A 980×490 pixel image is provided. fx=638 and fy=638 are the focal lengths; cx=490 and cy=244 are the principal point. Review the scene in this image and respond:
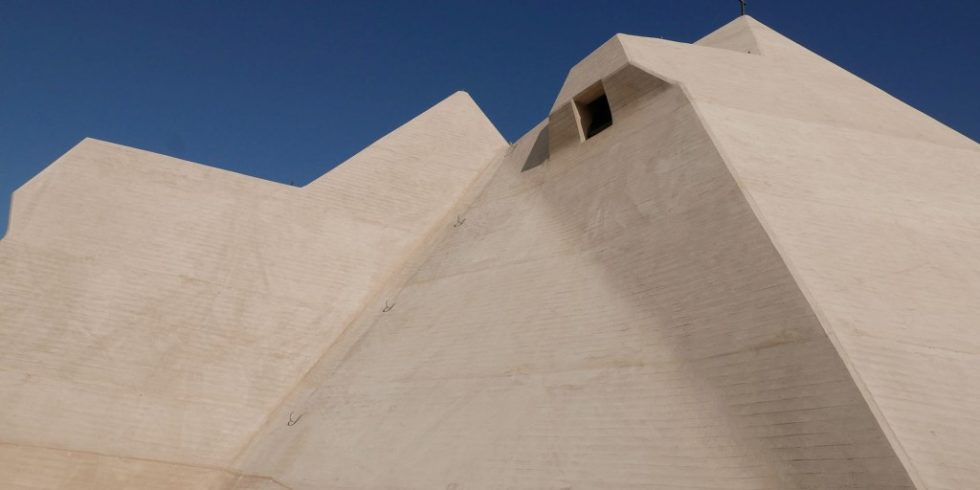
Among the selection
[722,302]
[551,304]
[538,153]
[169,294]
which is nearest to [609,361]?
[722,302]

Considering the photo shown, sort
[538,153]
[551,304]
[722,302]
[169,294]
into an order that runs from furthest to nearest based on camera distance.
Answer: [538,153], [169,294], [551,304], [722,302]

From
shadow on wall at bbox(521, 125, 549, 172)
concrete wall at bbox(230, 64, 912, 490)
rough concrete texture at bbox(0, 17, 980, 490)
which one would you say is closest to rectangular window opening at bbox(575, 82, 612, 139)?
rough concrete texture at bbox(0, 17, 980, 490)

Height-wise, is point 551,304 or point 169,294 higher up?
point 169,294

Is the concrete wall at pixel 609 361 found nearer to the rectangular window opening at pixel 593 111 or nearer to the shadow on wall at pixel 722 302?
the shadow on wall at pixel 722 302

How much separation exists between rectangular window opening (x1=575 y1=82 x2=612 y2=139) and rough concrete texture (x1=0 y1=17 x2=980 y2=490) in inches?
12.2

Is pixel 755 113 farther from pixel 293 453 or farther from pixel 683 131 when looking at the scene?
pixel 293 453

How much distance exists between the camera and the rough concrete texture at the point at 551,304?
5273 mm

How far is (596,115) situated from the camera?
495 inches

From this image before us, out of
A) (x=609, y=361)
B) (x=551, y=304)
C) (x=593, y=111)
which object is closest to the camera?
(x=609, y=361)

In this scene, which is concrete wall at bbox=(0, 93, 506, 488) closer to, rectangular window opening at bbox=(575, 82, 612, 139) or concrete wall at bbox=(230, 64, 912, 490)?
concrete wall at bbox=(230, 64, 912, 490)

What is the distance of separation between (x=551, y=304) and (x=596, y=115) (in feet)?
19.0

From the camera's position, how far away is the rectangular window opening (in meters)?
12.0

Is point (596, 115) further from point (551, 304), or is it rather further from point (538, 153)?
point (551, 304)

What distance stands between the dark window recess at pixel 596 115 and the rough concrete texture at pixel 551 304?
0.43 m
